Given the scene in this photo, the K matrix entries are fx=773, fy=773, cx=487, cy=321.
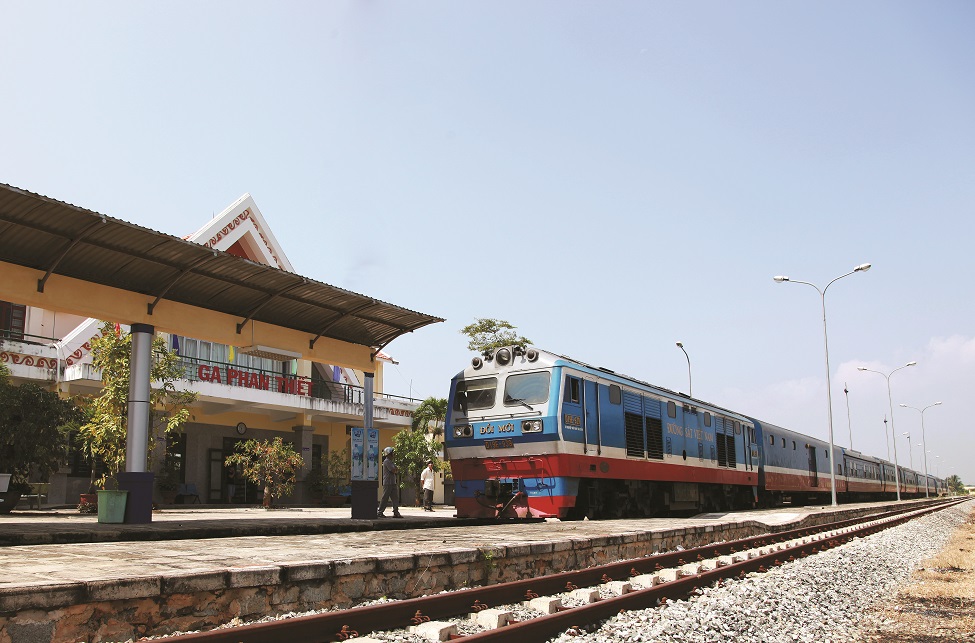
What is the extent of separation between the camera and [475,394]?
1496 cm

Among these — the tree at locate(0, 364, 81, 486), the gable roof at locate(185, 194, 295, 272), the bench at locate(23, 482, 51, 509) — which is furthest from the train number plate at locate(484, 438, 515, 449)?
the gable roof at locate(185, 194, 295, 272)

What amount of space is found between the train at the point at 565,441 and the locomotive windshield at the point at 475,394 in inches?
0.8

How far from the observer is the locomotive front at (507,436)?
13.3m

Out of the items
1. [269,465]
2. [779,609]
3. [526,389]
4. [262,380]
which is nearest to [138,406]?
[526,389]

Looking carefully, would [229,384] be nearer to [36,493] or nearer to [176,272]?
[36,493]

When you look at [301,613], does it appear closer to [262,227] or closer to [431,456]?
[431,456]

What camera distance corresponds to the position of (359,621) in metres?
5.22

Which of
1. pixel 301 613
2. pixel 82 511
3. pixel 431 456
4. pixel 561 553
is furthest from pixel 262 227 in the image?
pixel 301 613

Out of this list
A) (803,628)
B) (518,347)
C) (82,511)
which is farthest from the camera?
(82,511)

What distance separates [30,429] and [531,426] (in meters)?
12.4

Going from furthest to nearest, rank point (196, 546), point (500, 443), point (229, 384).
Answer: point (229, 384), point (500, 443), point (196, 546)

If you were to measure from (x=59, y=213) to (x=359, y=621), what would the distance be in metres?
6.69

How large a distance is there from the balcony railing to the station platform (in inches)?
504

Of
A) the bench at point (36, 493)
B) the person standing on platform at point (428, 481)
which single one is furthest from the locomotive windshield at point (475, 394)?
the bench at point (36, 493)
